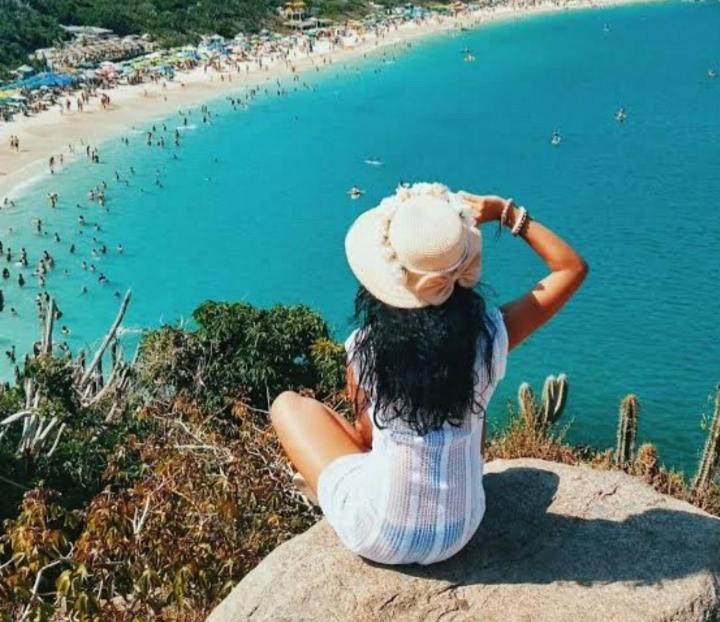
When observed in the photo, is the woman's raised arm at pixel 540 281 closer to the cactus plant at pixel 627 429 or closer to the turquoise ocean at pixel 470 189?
the cactus plant at pixel 627 429

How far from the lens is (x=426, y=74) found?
71312 mm

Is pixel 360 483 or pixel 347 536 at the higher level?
pixel 360 483

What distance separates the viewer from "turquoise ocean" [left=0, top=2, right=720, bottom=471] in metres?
26.1

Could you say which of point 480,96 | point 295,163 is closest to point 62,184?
point 295,163

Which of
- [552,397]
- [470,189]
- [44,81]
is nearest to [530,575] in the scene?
[552,397]

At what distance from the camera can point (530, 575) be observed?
405 centimetres

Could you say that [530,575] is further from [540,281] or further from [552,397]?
[552,397]

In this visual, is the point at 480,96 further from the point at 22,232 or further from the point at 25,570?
the point at 25,570

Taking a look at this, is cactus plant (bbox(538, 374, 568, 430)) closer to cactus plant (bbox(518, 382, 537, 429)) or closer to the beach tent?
cactus plant (bbox(518, 382, 537, 429))

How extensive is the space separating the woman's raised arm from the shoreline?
3801cm

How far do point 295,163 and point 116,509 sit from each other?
43.1 metres

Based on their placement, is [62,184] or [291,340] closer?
[291,340]

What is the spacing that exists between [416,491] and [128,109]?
54905 millimetres

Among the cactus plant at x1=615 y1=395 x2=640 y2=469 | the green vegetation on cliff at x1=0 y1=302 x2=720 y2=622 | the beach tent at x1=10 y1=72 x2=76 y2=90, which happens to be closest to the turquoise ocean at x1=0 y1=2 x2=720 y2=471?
the beach tent at x1=10 y1=72 x2=76 y2=90
